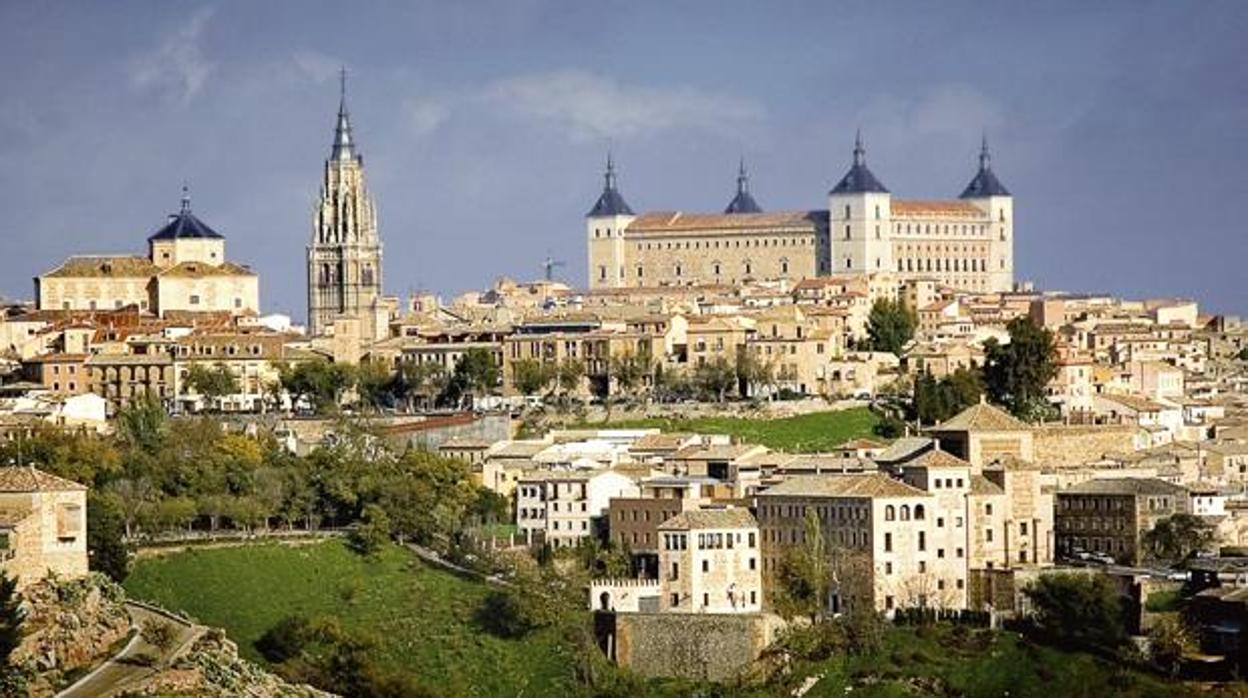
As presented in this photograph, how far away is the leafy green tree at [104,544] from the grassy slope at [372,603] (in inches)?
19.7

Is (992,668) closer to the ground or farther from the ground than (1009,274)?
closer to the ground

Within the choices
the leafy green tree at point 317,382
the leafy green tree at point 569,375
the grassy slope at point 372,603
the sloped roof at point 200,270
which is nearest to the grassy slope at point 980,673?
the grassy slope at point 372,603

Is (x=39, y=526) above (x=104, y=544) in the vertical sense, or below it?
above

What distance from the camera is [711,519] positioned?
184ft

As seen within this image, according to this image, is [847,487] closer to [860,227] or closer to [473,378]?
[473,378]

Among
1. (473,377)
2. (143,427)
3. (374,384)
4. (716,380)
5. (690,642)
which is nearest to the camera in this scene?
(690,642)

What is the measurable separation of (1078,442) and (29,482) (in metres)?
21.8

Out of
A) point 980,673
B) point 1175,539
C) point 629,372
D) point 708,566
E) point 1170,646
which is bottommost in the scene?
point 980,673

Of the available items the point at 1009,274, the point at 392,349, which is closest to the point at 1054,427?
the point at 392,349

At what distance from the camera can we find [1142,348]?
85188mm

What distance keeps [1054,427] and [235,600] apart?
16851mm

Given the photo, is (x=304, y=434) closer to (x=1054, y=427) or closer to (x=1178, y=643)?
(x=1054, y=427)

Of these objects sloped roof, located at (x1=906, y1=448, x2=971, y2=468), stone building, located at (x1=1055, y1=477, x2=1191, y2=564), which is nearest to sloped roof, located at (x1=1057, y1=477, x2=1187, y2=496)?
stone building, located at (x1=1055, y1=477, x2=1191, y2=564)

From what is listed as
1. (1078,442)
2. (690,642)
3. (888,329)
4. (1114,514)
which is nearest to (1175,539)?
(1114,514)
